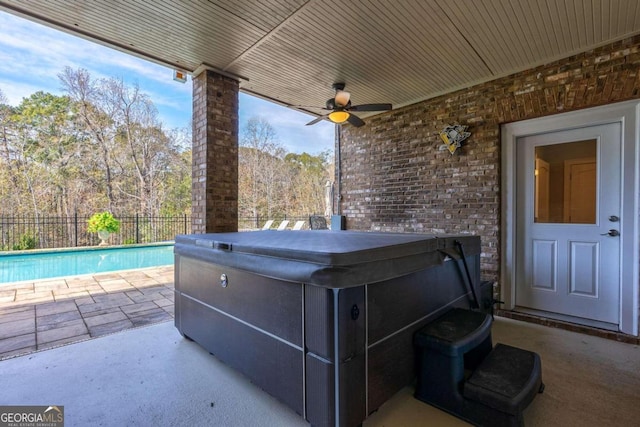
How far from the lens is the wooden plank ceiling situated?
2.40 m

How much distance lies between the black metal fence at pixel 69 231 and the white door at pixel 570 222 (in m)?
11.4

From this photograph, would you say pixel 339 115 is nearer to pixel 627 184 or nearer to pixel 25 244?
pixel 627 184

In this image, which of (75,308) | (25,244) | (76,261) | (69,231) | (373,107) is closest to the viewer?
(75,308)

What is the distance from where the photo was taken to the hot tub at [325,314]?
1308 mm

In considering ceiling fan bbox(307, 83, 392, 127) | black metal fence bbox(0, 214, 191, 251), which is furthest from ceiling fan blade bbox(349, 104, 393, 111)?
black metal fence bbox(0, 214, 191, 251)

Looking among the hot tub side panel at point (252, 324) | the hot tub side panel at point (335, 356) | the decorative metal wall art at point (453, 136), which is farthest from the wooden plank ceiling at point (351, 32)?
the hot tub side panel at point (335, 356)

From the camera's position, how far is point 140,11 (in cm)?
247

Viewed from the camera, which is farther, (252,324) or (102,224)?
(102,224)

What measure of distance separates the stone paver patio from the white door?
445cm

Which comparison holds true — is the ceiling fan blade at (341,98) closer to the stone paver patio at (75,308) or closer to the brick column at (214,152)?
the brick column at (214,152)

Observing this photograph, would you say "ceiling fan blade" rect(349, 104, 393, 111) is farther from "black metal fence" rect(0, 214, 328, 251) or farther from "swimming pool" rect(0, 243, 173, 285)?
"black metal fence" rect(0, 214, 328, 251)

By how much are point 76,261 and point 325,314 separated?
29.0 ft

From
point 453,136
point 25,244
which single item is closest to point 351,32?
point 453,136

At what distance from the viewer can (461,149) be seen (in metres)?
3.81
